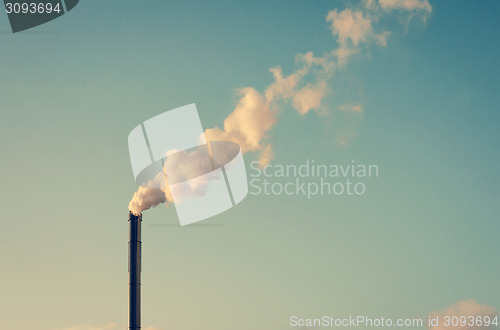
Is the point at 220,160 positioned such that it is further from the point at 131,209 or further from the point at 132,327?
the point at 132,327

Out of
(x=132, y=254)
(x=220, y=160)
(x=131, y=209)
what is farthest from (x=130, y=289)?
(x=220, y=160)

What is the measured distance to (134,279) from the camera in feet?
133

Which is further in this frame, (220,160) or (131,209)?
(131,209)

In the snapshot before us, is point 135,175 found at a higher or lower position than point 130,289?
higher

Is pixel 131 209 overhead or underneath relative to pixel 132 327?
overhead

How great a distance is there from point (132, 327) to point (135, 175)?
8761 millimetres

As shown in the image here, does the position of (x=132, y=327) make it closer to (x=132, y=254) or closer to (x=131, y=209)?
(x=132, y=254)

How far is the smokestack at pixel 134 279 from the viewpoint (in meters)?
40.2

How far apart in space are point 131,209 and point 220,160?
23.7 ft

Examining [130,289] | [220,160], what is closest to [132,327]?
[130,289]

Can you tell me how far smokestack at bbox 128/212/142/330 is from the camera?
40188mm

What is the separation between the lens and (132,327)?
40031mm

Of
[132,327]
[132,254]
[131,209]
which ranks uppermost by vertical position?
[131,209]

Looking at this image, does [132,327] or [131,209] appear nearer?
[132,327]
